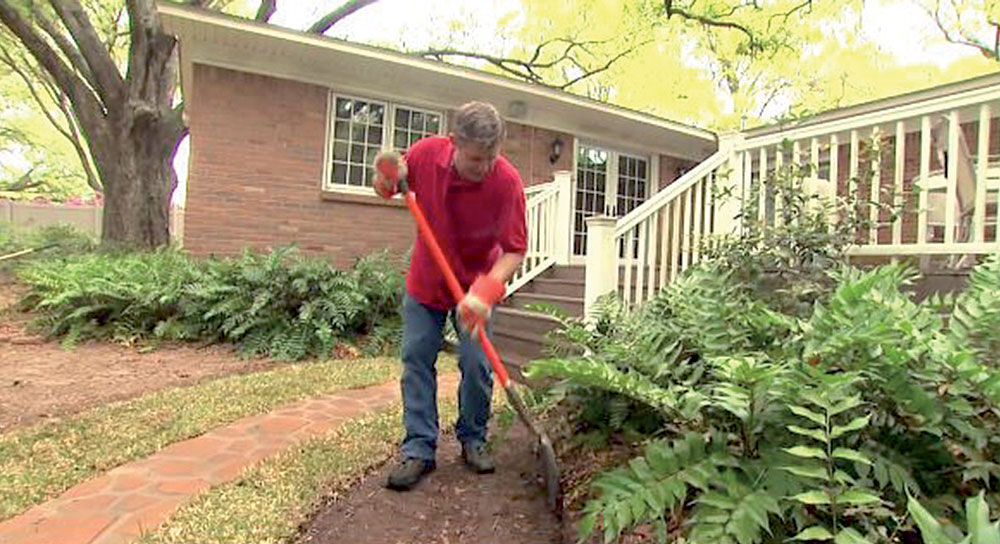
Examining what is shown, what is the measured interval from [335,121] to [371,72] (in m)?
0.82

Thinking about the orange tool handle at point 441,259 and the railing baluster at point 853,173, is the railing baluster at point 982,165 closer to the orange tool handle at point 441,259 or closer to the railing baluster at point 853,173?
the railing baluster at point 853,173

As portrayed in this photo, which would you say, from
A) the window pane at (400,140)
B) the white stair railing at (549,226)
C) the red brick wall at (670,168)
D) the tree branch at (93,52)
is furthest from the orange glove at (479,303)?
the tree branch at (93,52)

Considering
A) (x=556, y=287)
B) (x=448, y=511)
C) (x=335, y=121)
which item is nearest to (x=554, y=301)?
(x=556, y=287)

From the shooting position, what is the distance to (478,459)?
2.88 meters

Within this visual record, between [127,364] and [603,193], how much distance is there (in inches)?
303

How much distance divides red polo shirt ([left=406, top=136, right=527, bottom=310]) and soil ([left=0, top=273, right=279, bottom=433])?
9.79 feet

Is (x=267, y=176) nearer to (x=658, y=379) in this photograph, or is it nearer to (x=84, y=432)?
(x=84, y=432)

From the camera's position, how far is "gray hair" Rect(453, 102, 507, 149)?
243 cm

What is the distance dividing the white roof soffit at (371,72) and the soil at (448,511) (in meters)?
6.15

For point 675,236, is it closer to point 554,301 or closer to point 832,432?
point 554,301

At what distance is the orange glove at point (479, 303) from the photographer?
2.34m

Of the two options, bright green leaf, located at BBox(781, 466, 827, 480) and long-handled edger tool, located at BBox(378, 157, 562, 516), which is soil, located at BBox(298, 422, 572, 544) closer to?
long-handled edger tool, located at BBox(378, 157, 562, 516)

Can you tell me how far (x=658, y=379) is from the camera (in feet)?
8.00

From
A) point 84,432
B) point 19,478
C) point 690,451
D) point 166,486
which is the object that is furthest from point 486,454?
point 84,432
